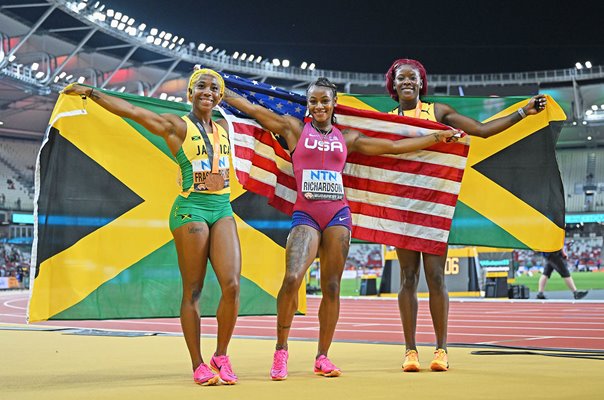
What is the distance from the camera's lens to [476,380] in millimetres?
4484

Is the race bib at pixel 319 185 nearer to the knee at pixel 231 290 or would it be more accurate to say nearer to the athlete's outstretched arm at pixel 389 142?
the athlete's outstretched arm at pixel 389 142

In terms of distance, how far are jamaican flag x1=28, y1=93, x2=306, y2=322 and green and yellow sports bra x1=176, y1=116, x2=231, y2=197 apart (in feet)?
3.48

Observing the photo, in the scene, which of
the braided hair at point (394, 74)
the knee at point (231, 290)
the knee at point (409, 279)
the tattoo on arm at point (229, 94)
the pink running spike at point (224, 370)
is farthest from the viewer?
the braided hair at point (394, 74)

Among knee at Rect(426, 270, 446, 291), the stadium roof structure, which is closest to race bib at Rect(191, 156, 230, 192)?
knee at Rect(426, 270, 446, 291)

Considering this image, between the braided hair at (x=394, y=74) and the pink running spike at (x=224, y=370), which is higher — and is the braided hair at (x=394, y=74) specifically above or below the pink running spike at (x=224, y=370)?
above

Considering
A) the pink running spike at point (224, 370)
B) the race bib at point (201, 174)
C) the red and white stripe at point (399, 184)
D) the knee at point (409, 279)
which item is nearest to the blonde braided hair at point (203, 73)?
the race bib at point (201, 174)

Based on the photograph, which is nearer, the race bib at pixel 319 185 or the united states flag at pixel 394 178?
the race bib at pixel 319 185

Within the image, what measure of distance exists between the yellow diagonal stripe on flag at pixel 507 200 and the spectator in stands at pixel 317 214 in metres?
1.70

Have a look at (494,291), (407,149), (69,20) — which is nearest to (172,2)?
(69,20)

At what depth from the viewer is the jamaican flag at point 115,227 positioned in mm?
5820

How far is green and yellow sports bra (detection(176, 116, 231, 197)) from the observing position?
16.1 ft

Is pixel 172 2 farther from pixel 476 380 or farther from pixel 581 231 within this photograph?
pixel 476 380

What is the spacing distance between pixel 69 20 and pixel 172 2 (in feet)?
18.0

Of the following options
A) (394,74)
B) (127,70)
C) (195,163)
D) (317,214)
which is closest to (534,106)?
(394,74)
